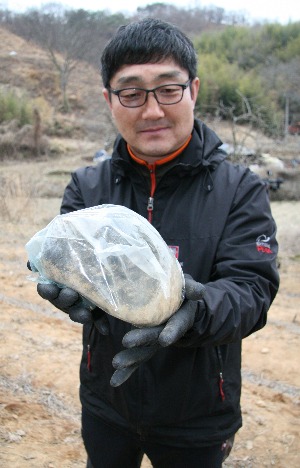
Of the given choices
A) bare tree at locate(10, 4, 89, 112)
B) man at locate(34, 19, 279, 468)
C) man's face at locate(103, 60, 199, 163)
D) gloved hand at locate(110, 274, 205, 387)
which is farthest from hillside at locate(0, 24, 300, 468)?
bare tree at locate(10, 4, 89, 112)

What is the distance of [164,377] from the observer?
1.44m

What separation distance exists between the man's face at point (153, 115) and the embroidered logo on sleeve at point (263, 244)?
0.36 m

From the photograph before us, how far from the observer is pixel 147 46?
1361mm

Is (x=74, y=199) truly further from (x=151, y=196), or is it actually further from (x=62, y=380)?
(x=62, y=380)

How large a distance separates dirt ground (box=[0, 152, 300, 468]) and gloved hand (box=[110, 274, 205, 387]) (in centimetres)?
154

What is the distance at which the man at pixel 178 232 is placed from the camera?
4.50ft

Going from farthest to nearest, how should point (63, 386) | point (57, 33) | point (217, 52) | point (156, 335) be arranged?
point (217, 52) < point (57, 33) < point (63, 386) < point (156, 335)

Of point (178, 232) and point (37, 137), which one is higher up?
point (178, 232)

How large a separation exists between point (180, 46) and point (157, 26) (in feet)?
0.32

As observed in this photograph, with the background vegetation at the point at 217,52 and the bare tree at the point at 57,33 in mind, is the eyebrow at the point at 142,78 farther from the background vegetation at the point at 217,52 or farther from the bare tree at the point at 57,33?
the bare tree at the point at 57,33

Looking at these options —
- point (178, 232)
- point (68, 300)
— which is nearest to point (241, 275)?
point (178, 232)

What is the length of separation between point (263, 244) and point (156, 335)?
0.43 meters

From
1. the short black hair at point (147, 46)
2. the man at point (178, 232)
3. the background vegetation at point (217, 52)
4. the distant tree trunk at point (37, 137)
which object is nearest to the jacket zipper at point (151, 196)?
the man at point (178, 232)

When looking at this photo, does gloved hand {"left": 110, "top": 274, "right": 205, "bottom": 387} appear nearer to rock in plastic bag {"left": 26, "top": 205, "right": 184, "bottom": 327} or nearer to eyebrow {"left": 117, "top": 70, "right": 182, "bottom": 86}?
rock in plastic bag {"left": 26, "top": 205, "right": 184, "bottom": 327}
